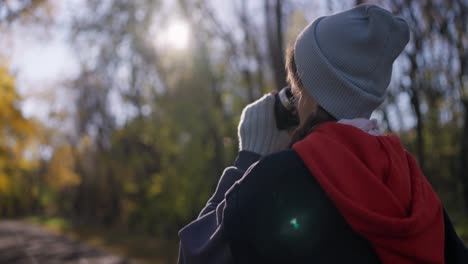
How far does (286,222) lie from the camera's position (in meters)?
1.30

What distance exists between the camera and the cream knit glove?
165cm

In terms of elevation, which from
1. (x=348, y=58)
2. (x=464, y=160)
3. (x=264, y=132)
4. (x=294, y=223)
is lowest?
(x=464, y=160)

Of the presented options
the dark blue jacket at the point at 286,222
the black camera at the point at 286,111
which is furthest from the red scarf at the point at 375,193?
the black camera at the point at 286,111

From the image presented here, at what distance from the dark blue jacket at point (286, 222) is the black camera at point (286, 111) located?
30cm

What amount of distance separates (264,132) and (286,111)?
91mm

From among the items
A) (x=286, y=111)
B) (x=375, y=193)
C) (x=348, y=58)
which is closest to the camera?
(x=375, y=193)

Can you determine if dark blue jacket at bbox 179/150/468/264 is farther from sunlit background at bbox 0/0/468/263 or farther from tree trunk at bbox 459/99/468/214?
tree trunk at bbox 459/99/468/214

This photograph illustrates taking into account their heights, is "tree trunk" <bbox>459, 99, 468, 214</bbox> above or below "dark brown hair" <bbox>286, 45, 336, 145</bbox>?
below

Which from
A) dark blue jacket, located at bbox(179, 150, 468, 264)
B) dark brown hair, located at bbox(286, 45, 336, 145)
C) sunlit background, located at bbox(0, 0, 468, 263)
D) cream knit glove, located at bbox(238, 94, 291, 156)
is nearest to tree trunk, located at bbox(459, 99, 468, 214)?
sunlit background, located at bbox(0, 0, 468, 263)

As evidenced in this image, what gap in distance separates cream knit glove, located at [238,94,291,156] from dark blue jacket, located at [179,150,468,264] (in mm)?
307

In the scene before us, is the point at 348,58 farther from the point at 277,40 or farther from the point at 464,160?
the point at 464,160

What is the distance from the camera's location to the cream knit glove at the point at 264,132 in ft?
5.41

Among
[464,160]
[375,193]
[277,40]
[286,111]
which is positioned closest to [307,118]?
[286,111]

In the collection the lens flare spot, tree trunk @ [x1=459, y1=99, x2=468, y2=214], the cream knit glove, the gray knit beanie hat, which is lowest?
tree trunk @ [x1=459, y1=99, x2=468, y2=214]
